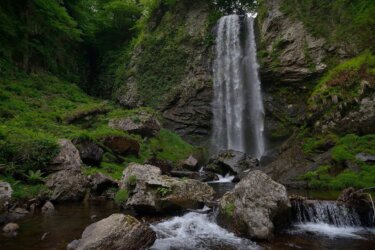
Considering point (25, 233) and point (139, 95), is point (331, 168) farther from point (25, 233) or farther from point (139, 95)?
point (139, 95)

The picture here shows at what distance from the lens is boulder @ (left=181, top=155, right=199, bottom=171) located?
21.0 metres

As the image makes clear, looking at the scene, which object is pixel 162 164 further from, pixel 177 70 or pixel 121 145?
pixel 177 70

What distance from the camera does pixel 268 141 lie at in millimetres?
24891

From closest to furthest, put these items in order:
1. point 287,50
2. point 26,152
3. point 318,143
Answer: point 26,152 < point 318,143 < point 287,50

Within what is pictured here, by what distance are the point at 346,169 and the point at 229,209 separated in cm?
815

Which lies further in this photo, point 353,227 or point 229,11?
point 229,11

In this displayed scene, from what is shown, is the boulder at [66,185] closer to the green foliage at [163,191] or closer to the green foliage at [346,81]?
the green foliage at [163,191]

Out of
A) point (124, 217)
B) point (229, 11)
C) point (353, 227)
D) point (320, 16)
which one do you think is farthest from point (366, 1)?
point (124, 217)

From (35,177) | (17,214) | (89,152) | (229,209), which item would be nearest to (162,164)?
(89,152)

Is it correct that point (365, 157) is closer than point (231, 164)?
Yes

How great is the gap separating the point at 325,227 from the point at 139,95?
2362 centimetres

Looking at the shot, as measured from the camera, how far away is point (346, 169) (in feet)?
48.6

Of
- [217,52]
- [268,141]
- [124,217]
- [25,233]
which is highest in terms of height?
[217,52]

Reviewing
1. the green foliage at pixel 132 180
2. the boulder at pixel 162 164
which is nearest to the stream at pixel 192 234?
the green foliage at pixel 132 180
